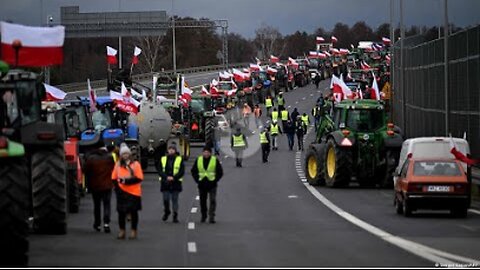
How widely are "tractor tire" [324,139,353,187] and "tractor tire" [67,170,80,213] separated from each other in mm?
11273

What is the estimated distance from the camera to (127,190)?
23.9 metres

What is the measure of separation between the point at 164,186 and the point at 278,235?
4.12m

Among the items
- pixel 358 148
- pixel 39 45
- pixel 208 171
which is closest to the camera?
pixel 39 45

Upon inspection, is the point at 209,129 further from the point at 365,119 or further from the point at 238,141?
the point at 365,119

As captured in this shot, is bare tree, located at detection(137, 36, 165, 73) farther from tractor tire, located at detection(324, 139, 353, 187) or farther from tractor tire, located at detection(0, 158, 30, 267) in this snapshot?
tractor tire, located at detection(0, 158, 30, 267)

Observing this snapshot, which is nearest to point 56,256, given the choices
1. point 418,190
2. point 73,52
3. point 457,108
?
point 418,190

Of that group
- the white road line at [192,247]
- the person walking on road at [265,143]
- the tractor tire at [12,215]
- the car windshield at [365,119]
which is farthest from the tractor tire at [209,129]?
the tractor tire at [12,215]

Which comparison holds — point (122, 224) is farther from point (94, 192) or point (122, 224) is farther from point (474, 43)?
point (474, 43)

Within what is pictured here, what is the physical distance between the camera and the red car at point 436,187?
29.3 metres

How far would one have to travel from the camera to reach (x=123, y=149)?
2469cm

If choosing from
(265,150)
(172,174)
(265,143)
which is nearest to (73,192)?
(172,174)

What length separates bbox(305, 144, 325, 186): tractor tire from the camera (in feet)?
135

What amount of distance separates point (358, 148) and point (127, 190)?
56.9 ft

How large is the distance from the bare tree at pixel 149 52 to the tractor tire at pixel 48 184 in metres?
127
